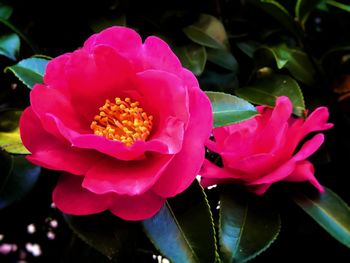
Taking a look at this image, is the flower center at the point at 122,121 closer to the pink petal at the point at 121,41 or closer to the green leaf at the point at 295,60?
the pink petal at the point at 121,41

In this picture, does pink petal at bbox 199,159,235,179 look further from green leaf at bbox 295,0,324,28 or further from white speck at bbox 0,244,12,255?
white speck at bbox 0,244,12,255

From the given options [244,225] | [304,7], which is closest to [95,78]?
[244,225]

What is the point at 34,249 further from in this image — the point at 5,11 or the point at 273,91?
the point at 273,91

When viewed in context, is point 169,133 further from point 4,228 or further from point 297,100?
point 4,228

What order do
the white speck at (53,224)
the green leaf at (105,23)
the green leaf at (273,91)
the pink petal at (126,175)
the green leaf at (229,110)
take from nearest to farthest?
1. the pink petal at (126,175)
2. the green leaf at (229,110)
3. the green leaf at (273,91)
4. the green leaf at (105,23)
5. the white speck at (53,224)

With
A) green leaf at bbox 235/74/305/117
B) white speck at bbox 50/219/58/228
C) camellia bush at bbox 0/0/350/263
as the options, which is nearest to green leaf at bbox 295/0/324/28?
camellia bush at bbox 0/0/350/263

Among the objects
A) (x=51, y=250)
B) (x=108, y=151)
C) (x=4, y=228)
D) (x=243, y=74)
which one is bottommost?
(x=51, y=250)

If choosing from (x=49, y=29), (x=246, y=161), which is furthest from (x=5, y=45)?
(x=246, y=161)

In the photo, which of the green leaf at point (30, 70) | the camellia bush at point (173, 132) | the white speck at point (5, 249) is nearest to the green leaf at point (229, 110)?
the camellia bush at point (173, 132)
